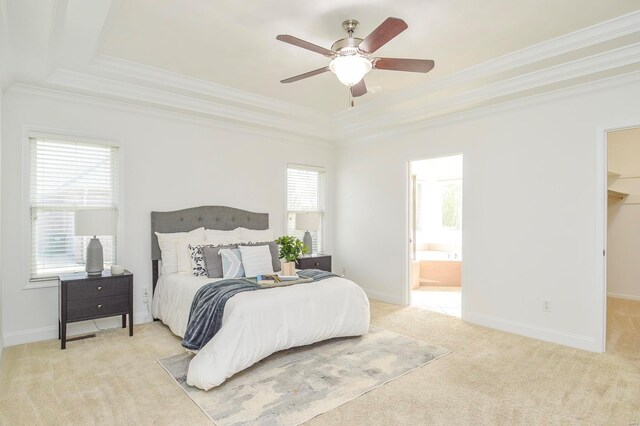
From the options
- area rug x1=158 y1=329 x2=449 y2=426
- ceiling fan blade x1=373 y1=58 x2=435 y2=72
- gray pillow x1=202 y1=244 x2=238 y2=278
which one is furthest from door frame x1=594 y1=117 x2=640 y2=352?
gray pillow x1=202 y1=244 x2=238 y2=278

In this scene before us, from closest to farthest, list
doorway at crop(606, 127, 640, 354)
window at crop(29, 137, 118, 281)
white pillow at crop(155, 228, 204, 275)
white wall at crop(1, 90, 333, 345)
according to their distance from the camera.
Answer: white wall at crop(1, 90, 333, 345) → window at crop(29, 137, 118, 281) → white pillow at crop(155, 228, 204, 275) → doorway at crop(606, 127, 640, 354)

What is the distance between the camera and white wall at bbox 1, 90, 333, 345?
3.63 meters

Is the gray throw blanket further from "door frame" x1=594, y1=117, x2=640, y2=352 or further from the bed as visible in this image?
"door frame" x1=594, y1=117, x2=640, y2=352

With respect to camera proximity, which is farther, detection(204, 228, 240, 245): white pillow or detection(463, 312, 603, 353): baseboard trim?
detection(204, 228, 240, 245): white pillow

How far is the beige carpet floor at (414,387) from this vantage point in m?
2.37

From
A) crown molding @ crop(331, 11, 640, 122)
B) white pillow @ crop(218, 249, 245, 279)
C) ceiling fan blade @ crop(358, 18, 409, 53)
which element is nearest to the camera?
ceiling fan blade @ crop(358, 18, 409, 53)

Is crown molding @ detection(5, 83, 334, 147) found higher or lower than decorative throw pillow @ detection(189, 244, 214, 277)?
higher

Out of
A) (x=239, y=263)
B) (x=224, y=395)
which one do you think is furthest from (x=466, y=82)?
(x=224, y=395)

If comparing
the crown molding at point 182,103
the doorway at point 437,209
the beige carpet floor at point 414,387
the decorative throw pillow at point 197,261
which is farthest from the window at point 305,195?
the beige carpet floor at point 414,387

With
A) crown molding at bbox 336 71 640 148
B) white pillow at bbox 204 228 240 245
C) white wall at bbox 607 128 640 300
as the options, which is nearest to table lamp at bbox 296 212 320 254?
white pillow at bbox 204 228 240 245

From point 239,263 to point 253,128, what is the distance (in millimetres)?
2180

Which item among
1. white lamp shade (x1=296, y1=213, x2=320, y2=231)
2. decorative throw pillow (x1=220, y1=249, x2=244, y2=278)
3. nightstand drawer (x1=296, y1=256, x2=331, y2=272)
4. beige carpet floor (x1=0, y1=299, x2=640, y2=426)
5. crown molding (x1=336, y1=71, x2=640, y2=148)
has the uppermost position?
crown molding (x1=336, y1=71, x2=640, y2=148)

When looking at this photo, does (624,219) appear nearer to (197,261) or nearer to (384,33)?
(384,33)

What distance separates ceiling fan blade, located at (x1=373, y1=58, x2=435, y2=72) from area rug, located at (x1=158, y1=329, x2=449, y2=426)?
2.39m
